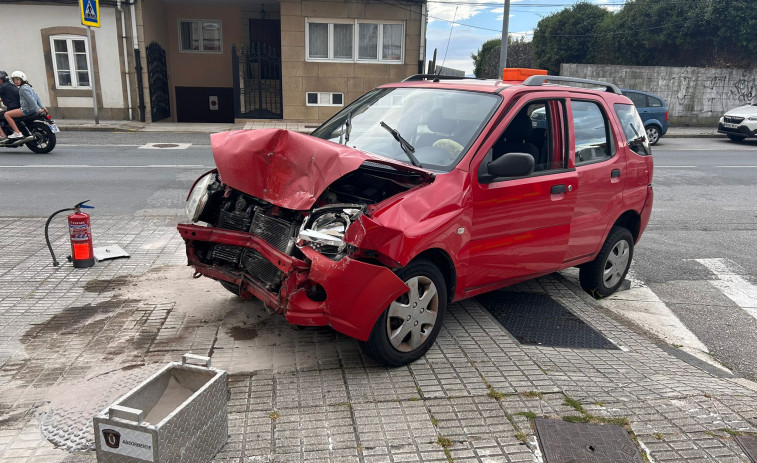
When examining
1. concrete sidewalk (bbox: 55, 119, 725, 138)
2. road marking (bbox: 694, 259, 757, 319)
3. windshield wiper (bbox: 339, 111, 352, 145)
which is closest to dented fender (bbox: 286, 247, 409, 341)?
windshield wiper (bbox: 339, 111, 352, 145)

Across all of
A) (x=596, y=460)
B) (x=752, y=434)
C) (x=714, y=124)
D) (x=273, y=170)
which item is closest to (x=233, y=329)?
(x=273, y=170)

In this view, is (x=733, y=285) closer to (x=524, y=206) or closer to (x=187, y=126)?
(x=524, y=206)

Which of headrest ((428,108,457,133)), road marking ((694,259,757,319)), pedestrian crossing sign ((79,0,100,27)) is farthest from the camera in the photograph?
pedestrian crossing sign ((79,0,100,27))

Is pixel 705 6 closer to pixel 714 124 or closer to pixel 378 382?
pixel 714 124

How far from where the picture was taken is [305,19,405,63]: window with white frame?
2162 centimetres

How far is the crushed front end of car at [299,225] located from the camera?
3621mm

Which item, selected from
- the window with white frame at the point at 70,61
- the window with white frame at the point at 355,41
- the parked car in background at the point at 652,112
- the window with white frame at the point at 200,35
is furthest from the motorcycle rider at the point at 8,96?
the parked car in background at the point at 652,112

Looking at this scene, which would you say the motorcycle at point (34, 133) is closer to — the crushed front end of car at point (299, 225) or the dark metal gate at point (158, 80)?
the dark metal gate at point (158, 80)

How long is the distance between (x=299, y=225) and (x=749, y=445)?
291 cm

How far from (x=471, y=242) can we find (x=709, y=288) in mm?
3721

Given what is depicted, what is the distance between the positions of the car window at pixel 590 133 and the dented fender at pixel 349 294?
97.2 inches

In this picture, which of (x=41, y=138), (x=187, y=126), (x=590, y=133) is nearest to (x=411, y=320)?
(x=590, y=133)

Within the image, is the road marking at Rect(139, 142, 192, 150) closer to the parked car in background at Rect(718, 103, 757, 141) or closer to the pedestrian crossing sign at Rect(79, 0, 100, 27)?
the pedestrian crossing sign at Rect(79, 0, 100, 27)

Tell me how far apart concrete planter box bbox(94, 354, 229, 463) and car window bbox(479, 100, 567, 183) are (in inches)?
112
